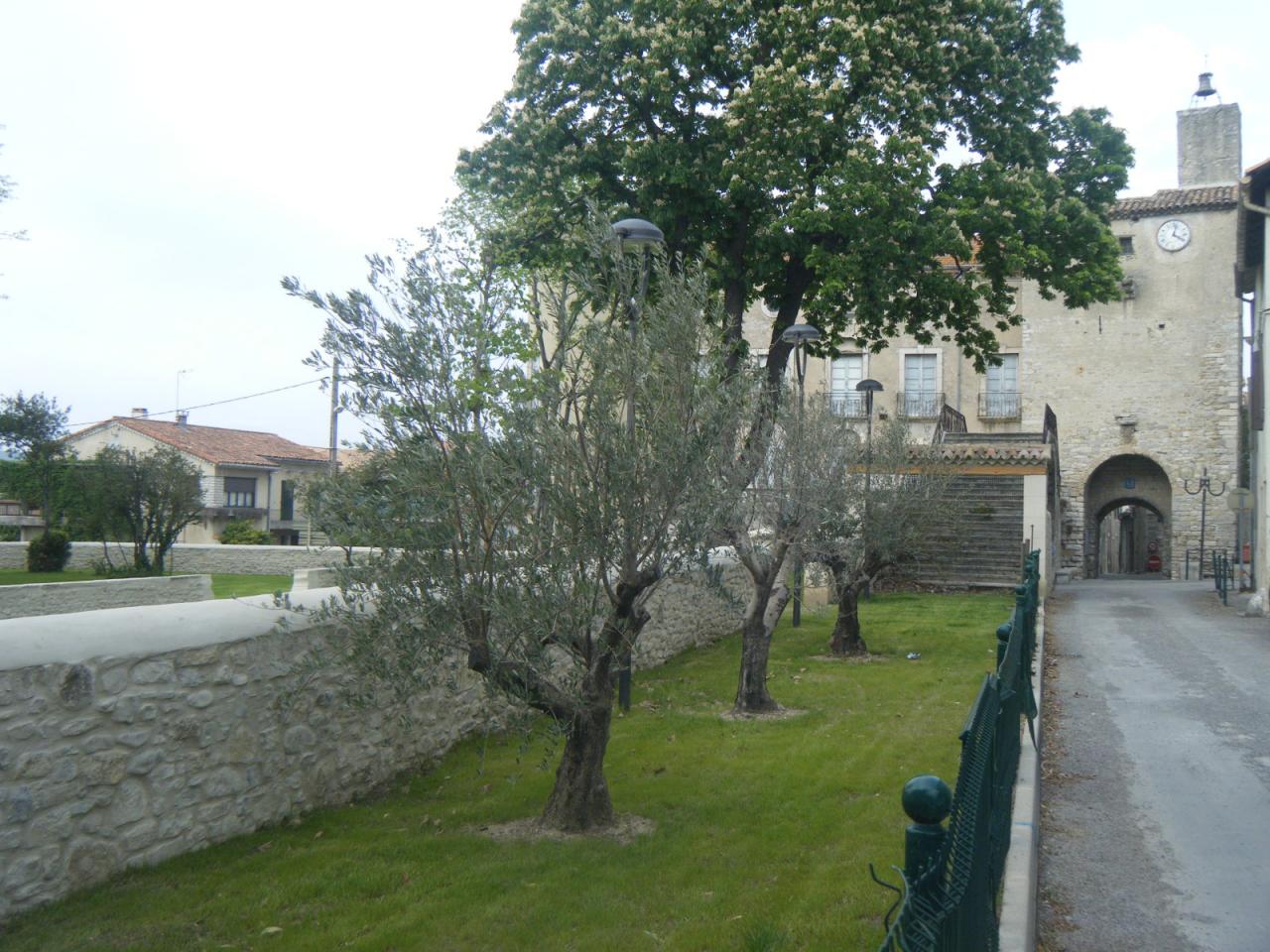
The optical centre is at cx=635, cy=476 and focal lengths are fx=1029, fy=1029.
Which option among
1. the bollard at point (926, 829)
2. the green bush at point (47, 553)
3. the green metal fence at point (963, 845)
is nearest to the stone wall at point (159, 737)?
the green metal fence at point (963, 845)

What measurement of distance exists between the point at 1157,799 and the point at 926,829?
18.2ft

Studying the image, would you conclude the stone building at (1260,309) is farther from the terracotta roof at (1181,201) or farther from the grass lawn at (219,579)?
the grass lawn at (219,579)

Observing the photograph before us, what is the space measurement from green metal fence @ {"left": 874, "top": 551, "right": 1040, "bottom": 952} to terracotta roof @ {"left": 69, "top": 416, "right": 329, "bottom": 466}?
41.3 m

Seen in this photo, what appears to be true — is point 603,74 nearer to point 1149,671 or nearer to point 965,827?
point 1149,671

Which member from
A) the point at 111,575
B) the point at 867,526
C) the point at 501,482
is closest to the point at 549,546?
the point at 501,482

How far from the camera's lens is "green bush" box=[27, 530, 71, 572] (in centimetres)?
2484

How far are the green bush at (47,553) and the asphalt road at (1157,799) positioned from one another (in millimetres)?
22678

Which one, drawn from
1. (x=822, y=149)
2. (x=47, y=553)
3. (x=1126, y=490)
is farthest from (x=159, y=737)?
(x=1126, y=490)

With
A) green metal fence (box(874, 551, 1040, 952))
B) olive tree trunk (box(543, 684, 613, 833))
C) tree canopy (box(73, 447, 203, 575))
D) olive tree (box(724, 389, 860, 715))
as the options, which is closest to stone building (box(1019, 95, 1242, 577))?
olive tree (box(724, 389, 860, 715))

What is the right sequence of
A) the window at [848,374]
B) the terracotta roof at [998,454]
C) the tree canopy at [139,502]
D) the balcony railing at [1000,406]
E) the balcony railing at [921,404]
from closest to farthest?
the terracotta roof at [998,454], the tree canopy at [139,502], the balcony railing at [921,404], the balcony railing at [1000,406], the window at [848,374]

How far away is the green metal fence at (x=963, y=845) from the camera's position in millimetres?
2119

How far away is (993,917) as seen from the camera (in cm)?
368

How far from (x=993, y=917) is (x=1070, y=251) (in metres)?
11.9

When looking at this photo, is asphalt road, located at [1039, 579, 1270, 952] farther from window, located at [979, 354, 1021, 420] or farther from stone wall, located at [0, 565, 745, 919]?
window, located at [979, 354, 1021, 420]
